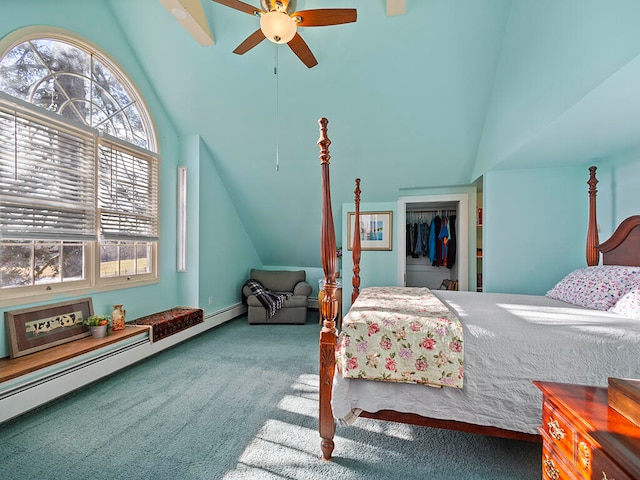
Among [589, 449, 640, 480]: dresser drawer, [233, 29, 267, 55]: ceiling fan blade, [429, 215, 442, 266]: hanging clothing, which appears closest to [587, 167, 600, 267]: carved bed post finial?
[429, 215, 442, 266]: hanging clothing

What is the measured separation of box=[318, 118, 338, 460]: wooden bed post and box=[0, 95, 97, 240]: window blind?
2242 mm

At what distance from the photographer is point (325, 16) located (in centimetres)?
193

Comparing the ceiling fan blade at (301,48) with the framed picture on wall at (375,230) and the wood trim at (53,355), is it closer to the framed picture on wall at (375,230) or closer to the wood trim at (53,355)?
the framed picture on wall at (375,230)

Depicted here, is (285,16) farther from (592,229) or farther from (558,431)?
(592,229)

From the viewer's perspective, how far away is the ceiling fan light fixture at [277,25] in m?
1.80

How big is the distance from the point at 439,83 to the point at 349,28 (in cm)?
105

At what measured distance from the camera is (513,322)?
171 centimetres

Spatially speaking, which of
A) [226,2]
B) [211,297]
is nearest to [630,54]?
[226,2]

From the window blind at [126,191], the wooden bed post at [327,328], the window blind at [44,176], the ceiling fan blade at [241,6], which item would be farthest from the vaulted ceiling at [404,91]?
the wooden bed post at [327,328]

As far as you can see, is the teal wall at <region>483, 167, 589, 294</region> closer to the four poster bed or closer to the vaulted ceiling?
the vaulted ceiling

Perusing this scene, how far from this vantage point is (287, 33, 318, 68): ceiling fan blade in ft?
6.89

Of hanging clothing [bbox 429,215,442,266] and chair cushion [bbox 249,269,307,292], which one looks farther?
chair cushion [bbox 249,269,307,292]

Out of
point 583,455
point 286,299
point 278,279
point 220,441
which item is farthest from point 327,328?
point 278,279

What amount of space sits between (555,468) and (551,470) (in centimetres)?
4
